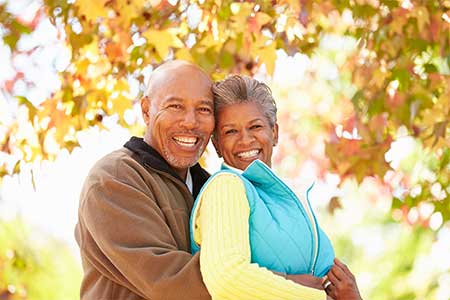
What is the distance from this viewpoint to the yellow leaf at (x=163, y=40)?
15.6 ft

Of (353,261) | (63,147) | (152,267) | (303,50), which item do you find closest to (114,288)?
(152,267)

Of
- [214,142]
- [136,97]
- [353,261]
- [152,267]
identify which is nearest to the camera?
[152,267]

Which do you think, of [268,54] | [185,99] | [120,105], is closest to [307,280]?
[185,99]

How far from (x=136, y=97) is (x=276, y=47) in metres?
0.81

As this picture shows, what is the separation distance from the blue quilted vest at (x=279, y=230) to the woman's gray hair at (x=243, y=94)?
0.24m

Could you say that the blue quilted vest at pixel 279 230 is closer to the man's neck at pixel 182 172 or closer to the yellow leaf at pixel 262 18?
the man's neck at pixel 182 172

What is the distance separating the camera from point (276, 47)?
15.7 feet

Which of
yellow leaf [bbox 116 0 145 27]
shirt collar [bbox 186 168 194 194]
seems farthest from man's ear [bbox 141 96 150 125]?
yellow leaf [bbox 116 0 145 27]

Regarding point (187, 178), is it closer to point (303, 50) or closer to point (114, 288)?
point (114, 288)

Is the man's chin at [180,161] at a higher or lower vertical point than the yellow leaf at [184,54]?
lower

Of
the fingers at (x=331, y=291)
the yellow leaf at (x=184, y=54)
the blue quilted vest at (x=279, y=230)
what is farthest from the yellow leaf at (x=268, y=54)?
the fingers at (x=331, y=291)

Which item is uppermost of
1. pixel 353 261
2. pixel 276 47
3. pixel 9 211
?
pixel 353 261

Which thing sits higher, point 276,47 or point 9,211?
point 276,47

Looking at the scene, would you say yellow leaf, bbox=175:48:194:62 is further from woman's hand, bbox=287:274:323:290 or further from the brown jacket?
woman's hand, bbox=287:274:323:290
